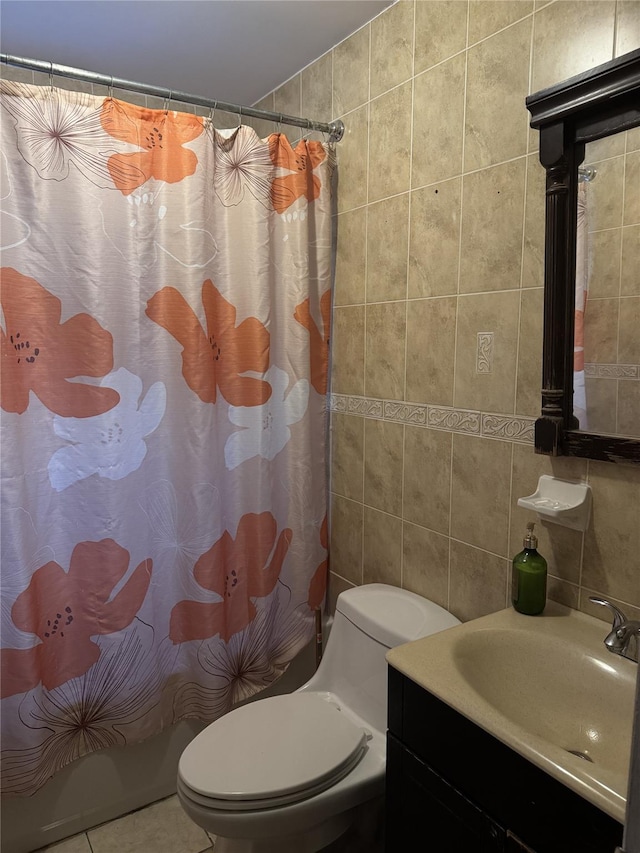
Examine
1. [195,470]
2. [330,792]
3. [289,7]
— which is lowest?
[330,792]

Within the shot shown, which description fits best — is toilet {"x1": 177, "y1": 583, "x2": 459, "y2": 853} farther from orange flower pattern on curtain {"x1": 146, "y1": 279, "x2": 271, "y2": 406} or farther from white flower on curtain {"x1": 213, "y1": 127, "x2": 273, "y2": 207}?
white flower on curtain {"x1": 213, "y1": 127, "x2": 273, "y2": 207}

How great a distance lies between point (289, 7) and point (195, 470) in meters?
1.41

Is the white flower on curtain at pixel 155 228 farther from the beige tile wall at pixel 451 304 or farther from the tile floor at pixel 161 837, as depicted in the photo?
the tile floor at pixel 161 837

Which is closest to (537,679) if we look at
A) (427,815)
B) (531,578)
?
(531,578)

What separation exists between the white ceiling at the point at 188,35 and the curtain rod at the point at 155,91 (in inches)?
4.2

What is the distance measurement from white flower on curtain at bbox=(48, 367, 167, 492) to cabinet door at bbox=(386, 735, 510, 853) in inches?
40.1

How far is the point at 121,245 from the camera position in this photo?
1668 mm

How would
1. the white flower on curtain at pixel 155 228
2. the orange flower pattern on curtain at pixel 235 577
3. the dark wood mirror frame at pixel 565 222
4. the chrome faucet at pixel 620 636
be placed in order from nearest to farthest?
the chrome faucet at pixel 620 636
the dark wood mirror frame at pixel 565 222
the white flower on curtain at pixel 155 228
the orange flower pattern on curtain at pixel 235 577

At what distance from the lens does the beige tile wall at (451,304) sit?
1334 mm

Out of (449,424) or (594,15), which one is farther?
(449,424)

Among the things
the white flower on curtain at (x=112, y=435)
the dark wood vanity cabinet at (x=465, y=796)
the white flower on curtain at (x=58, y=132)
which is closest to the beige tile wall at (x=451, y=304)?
the dark wood vanity cabinet at (x=465, y=796)

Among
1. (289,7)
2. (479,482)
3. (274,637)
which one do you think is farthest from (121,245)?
(274,637)

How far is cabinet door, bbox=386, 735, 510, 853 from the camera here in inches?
41.0

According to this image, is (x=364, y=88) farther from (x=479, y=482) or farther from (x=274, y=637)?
(x=274, y=637)
